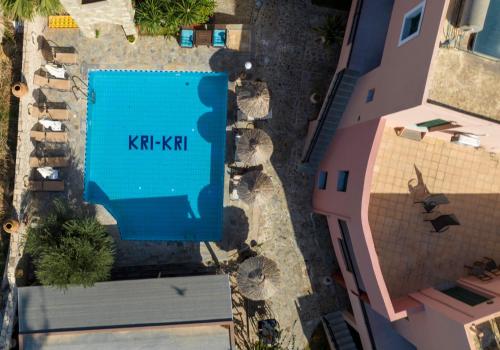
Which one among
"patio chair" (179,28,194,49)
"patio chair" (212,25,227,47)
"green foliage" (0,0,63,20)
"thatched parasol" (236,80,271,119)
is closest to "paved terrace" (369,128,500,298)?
"thatched parasol" (236,80,271,119)

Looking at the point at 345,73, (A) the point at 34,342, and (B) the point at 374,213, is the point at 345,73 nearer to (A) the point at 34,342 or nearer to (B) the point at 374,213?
(B) the point at 374,213

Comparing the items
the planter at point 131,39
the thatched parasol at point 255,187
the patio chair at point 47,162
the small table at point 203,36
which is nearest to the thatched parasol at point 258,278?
the thatched parasol at point 255,187

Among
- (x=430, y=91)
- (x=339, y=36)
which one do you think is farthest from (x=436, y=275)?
(x=339, y=36)

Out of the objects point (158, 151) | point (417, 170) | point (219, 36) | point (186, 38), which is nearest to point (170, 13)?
point (186, 38)

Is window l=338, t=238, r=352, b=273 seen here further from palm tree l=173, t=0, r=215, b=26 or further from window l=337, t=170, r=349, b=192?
palm tree l=173, t=0, r=215, b=26

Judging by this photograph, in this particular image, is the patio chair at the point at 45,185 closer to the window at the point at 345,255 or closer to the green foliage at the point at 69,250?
the green foliage at the point at 69,250

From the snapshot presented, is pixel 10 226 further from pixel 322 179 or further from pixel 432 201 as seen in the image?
pixel 432 201
